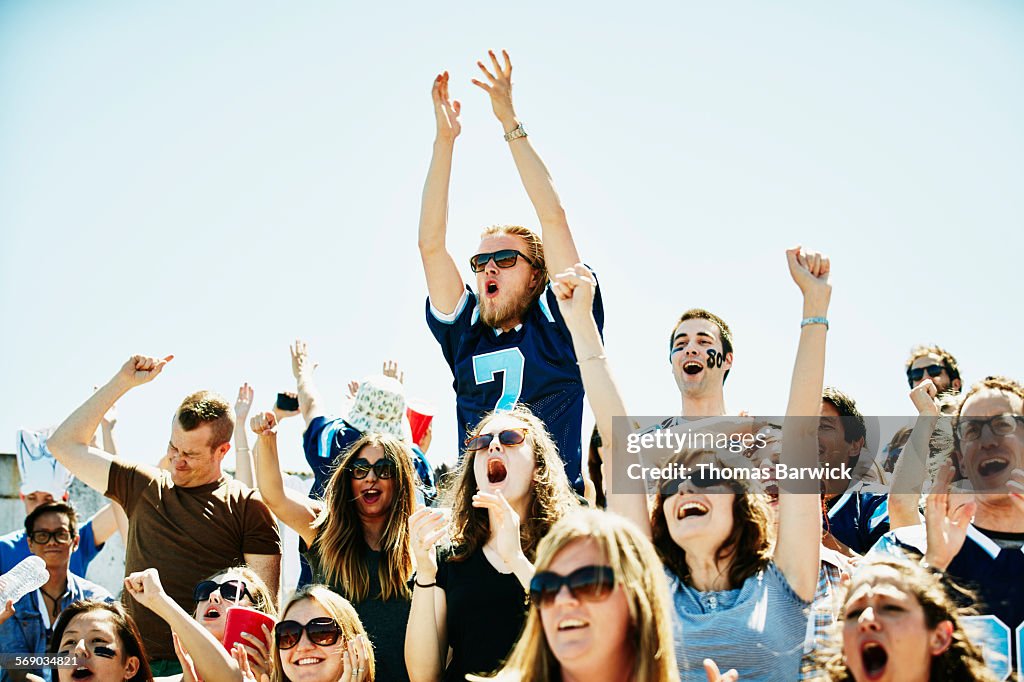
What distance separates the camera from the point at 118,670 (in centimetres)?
417

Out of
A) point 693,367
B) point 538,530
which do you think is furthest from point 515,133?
point 538,530

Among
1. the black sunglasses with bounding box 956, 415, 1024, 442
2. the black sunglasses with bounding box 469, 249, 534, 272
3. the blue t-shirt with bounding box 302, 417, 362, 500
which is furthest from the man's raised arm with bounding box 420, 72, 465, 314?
the black sunglasses with bounding box 956, 415, 1024, 442

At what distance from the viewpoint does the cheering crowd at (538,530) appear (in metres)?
2.87

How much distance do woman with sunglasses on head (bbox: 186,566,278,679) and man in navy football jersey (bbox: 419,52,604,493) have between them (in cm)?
114

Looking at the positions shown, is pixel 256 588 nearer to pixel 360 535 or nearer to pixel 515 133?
pixel 360 535

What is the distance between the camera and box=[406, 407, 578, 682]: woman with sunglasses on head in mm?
3520

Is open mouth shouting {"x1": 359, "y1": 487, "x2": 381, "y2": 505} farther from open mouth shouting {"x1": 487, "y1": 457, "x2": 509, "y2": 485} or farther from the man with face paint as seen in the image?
the man with face paint

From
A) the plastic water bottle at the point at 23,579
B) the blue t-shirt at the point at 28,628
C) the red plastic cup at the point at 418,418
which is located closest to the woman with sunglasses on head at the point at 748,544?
the red plastic cup at the point at 418,418

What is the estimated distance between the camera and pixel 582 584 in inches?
105

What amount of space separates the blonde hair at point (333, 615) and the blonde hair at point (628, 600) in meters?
1.16

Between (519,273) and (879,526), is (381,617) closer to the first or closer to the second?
(519,273)

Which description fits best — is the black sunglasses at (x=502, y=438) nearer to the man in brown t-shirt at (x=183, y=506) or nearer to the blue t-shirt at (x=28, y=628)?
the man in brown t-shirt at (x=183, y=506)

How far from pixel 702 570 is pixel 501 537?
67 cm

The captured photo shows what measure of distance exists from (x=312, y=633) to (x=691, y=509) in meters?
1.41
